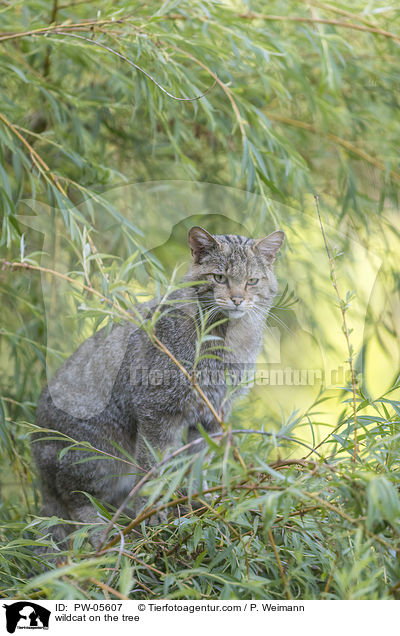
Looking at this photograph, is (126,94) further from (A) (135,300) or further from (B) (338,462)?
(B) (338,462)

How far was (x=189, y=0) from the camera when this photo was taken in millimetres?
1390

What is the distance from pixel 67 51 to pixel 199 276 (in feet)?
2.51

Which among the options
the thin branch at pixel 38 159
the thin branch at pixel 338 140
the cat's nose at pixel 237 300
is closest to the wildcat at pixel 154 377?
the cat's nose at pixel 237 300

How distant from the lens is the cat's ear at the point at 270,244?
3.87ft

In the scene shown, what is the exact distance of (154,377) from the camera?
1.34 m

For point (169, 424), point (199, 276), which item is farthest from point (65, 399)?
point (199, 276)

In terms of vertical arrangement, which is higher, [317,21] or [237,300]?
[317,21]
